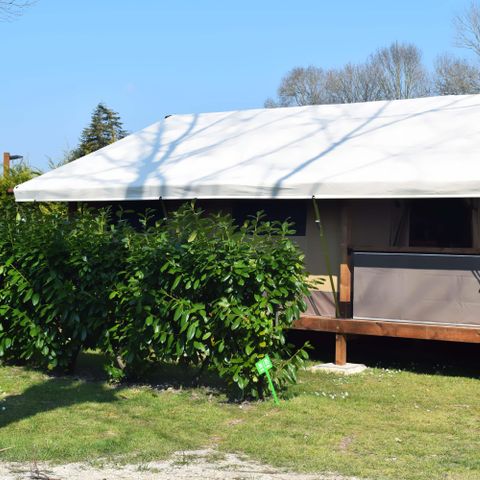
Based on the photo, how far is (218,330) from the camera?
25.0 feet

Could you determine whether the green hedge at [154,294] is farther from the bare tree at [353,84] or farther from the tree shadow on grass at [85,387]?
the bare tree at [353,84]

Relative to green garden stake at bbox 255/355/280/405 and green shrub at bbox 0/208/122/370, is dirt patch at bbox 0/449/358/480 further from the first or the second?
green shrub at bbox 0/208/122/370

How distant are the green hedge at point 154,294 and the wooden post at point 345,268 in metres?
1.88

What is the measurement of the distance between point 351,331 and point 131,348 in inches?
117

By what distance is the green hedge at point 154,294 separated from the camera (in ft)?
24.6

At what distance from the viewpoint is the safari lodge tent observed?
9.22 metres

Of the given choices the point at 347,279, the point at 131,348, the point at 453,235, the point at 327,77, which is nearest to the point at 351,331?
the point at 347,279

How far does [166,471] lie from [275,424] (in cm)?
165

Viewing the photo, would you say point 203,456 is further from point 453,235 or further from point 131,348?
point 453,235

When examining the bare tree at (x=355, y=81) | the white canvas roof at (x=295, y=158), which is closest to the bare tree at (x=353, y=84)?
the bare tree at (x=355, y=81)

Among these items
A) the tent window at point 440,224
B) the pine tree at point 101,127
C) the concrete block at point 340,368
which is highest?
the pine tree at point 101,127

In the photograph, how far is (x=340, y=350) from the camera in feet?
32.3

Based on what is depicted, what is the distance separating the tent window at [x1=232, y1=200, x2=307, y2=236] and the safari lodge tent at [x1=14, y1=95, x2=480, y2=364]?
17 mm

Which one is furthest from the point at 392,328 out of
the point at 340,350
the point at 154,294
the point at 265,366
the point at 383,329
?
the point at 154,294
